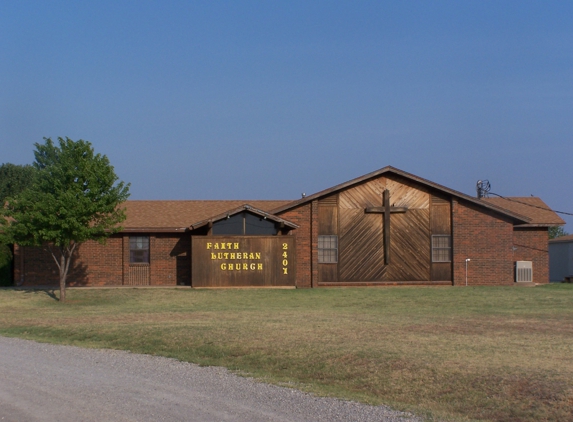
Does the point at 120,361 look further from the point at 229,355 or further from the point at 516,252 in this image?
the point at 516,252

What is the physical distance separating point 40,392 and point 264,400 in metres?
3.20

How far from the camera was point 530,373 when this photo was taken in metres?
10.6

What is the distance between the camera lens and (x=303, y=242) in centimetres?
3234

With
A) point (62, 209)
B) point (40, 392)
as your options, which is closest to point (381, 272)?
point (62, 209)

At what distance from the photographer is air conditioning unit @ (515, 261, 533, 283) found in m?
34.2

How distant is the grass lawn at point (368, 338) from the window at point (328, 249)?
4.11 m

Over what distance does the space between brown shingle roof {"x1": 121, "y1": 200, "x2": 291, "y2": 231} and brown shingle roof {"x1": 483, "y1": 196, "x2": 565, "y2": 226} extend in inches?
503

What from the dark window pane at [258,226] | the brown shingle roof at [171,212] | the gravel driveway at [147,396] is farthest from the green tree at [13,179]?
the gravel driveway at [147,396]

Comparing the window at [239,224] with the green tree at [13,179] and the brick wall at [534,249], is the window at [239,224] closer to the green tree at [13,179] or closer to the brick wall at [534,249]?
the brick wall at [534,249]

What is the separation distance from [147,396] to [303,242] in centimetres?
2296

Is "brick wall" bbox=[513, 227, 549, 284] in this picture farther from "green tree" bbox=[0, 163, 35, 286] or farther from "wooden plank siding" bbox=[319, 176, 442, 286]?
"green tree" bbox=[0, 163, 35, 286]

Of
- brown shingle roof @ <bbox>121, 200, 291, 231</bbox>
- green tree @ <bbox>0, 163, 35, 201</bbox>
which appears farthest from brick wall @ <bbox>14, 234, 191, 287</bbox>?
green tree @ <bbox>0, 163, 35, 201</bbox>

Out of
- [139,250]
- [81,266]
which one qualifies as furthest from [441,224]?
[81,266]

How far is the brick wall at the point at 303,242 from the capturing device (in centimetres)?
3231
